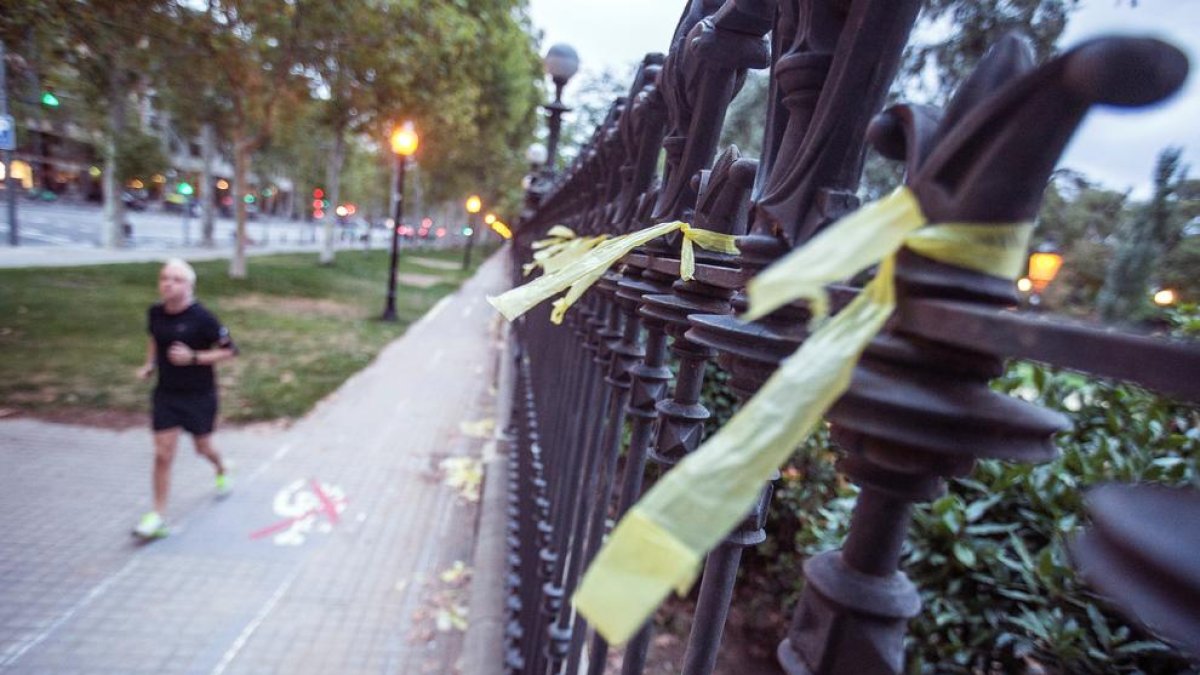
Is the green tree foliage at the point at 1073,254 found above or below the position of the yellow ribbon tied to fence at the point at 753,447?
above

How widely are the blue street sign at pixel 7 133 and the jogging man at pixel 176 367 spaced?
1.96m

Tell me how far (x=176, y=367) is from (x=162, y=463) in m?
0.76

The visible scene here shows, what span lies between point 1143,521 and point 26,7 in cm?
742

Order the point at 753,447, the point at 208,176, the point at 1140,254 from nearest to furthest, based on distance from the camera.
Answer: the point at 753,447, the point at 1140,254, the point at 208,176

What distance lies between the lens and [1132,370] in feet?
1.26

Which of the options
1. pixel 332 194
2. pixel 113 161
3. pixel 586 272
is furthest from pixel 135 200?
pixel 586 272

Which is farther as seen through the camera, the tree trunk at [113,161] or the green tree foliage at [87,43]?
the tree trunk at [113,161]

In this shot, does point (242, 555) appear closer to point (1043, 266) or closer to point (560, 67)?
point (560, 67)

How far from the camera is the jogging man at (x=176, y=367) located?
4797 millimetres

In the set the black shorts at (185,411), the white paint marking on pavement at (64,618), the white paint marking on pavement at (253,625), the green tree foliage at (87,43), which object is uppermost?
the green tree foliage at (87,43)

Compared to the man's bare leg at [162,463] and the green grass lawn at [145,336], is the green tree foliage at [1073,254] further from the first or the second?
the green grass lawn at [145,336]

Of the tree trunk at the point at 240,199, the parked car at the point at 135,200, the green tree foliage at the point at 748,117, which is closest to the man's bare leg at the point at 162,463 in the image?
the green tree foliage at the point at 748,117

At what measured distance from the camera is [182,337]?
4914 mm

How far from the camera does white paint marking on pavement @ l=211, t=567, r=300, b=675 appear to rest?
360cm
